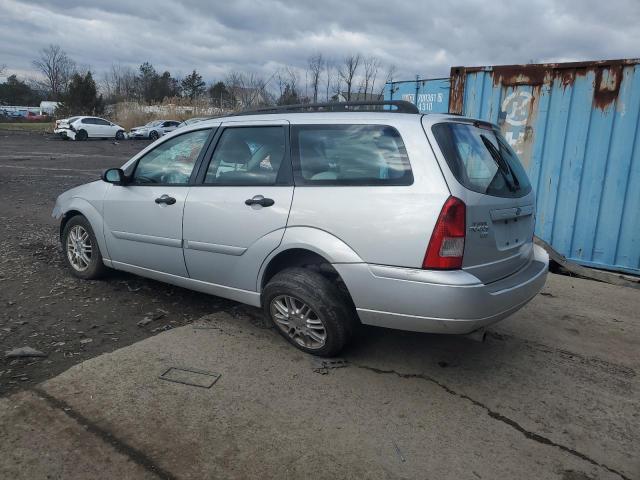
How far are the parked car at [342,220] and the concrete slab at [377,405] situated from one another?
43 centimetres

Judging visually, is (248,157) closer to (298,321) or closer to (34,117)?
(298,321)

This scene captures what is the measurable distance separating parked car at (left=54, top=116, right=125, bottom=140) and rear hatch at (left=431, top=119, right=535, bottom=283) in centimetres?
3175

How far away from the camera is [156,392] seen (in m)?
2.99

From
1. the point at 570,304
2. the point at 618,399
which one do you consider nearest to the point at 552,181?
the point at 570,304

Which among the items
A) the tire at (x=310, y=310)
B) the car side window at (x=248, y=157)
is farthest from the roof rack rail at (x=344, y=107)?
the tire at (x=310, y=310)

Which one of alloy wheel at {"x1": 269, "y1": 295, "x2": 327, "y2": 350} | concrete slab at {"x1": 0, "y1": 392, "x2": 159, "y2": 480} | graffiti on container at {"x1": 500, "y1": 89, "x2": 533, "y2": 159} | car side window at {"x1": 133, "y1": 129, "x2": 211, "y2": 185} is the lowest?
concrete slab at {"x1": 0, "y1": 392, "x2": 159, "y2": 480}

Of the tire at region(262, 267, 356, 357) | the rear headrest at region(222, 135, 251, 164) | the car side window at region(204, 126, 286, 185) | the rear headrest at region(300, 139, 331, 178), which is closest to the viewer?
the tire at region(262, 267, 356, 357)

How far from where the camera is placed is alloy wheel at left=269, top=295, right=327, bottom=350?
3.38m

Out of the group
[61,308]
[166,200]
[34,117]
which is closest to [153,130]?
[34,117]

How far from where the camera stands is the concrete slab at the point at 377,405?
2447mm

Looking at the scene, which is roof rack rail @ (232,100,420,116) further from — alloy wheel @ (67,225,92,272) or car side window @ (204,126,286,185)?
alloy wheel @ (67,225,92,272)

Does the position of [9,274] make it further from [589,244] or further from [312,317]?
[589,244]

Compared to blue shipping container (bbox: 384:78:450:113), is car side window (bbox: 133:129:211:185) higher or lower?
lower

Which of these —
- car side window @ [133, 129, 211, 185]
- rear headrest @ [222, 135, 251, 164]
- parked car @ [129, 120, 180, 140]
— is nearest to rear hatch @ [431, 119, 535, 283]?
rear headrest @ [222, 135, 251, 164]
